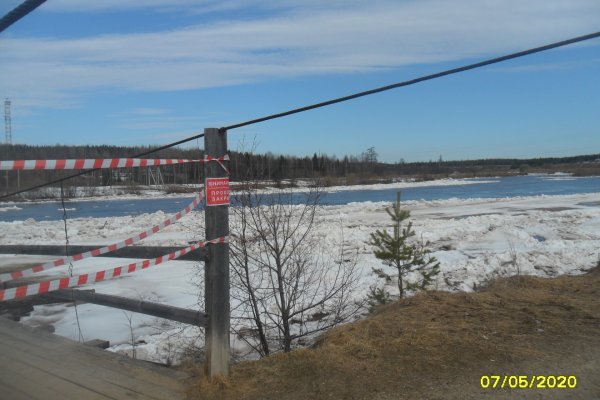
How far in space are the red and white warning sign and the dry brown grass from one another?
4.43ft

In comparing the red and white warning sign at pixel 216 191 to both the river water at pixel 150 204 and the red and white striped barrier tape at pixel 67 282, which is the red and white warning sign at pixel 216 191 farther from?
the river water at pixel 150 204

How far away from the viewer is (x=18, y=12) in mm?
2404

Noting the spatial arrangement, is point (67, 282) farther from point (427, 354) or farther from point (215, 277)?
point (427, 354)

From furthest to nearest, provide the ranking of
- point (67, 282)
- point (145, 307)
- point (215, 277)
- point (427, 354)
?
point (427, 354)
point (145, 307)
point (215, 277)
point (67, 282)

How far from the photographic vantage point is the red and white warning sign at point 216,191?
3791 millimetres

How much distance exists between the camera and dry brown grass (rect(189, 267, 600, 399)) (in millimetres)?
3684

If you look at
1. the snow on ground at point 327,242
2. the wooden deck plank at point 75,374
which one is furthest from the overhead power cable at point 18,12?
the snow on ground at point 327,242

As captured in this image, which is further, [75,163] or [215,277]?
[215,277]

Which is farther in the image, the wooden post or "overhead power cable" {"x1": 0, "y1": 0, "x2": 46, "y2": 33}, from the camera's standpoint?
the wooden post

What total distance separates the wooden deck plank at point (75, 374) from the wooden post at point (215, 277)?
34 centimetres
